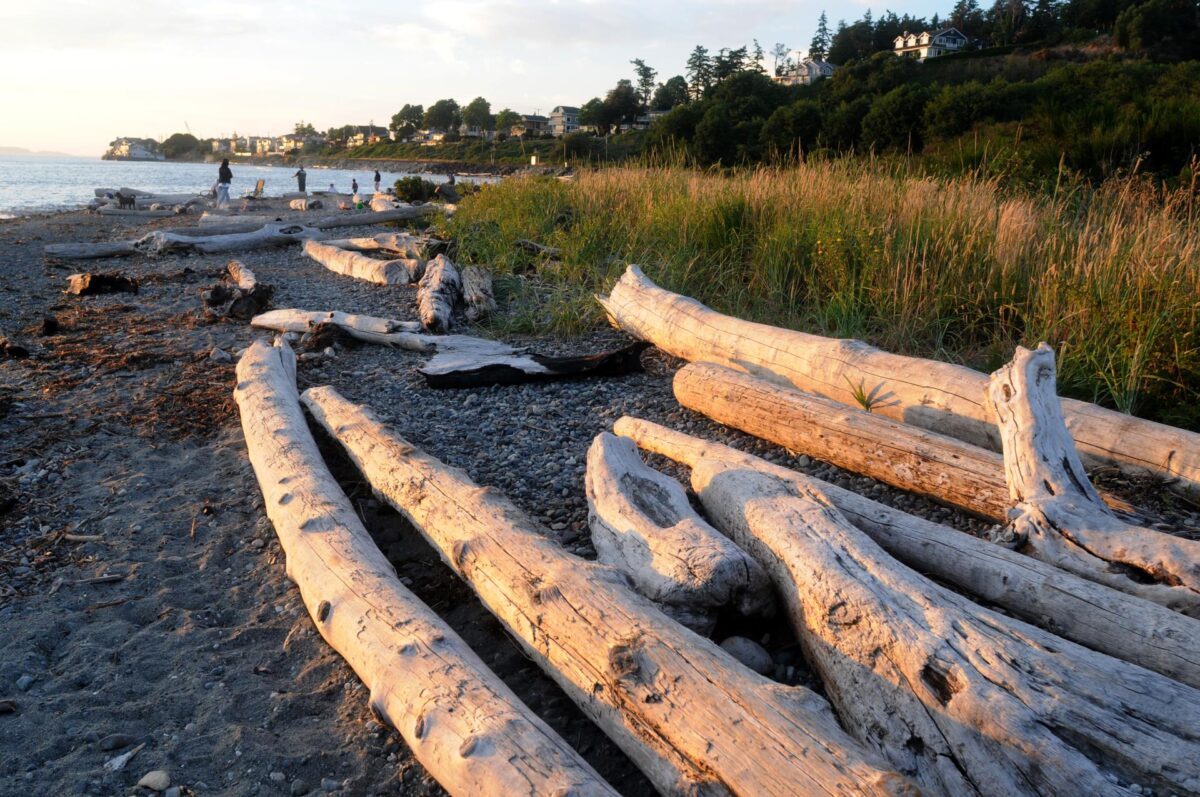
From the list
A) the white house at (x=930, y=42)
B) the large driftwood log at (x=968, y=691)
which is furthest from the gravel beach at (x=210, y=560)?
the white house at (x=930, y=42)

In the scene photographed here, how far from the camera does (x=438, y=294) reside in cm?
791

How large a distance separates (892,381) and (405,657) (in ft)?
9.93

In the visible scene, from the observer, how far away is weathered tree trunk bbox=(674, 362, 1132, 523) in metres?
3.50

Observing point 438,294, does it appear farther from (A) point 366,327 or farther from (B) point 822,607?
(B) point 822,607

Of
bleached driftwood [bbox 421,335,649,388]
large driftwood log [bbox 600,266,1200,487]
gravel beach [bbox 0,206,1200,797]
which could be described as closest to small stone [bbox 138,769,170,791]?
gravel beach [bbox 0,206,1200,797]

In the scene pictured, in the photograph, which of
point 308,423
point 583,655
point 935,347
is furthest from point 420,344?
point 583,655

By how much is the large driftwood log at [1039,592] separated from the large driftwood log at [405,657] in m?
1.61

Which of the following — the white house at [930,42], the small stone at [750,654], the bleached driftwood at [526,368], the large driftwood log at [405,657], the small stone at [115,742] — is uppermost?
the white house at [930,42]

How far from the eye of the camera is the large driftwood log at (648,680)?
184 cm

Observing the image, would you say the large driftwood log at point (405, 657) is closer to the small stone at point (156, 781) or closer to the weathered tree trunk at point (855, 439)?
the small stone at point (156, 781)

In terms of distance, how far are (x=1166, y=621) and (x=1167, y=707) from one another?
1.72ft

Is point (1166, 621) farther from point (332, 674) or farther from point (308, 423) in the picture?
point (308, 423)

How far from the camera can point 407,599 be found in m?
2.84

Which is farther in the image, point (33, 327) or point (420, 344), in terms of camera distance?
point (33, 327)
